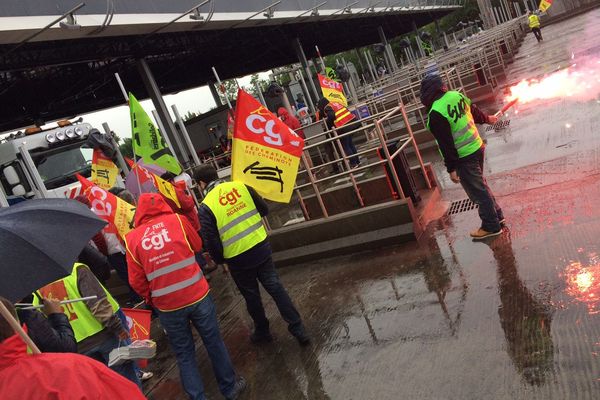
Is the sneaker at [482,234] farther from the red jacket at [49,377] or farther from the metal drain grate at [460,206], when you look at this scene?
the red jacket at [49,377]

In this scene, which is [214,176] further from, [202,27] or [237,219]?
[202,27]

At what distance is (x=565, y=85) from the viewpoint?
1229cm

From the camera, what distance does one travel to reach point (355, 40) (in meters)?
43.6

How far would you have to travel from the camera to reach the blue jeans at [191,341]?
426 cm

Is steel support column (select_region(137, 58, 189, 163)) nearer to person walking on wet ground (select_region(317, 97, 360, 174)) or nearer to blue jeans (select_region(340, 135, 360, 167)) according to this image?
person walking on wet ground (select_region(317, 97, 360, 174))

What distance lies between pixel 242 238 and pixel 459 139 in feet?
8.76

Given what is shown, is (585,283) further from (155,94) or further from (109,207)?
(155,94)

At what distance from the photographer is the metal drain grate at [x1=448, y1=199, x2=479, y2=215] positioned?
7059mm

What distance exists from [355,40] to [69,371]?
44.2 meters

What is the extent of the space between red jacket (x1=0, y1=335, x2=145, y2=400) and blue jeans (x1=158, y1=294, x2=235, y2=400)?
193cm

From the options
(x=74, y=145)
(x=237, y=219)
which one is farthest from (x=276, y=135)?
(x=74, y=145)

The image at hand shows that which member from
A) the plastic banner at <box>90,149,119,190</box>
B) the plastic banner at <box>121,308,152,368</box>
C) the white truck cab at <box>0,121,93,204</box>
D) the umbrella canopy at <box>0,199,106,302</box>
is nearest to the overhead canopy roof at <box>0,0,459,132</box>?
the white truck cab at <box>0,121,93,204</box>

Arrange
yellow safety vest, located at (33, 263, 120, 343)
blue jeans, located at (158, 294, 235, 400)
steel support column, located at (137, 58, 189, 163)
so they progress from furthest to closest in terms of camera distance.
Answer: steel support column, located at (137, 58, 189, 163), blue jeans, located at (158, 294, 235, 400), yellow safety vest, located at (33, 263, 120, 343)

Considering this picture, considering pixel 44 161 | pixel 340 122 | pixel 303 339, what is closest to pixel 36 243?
pixel 303 339
